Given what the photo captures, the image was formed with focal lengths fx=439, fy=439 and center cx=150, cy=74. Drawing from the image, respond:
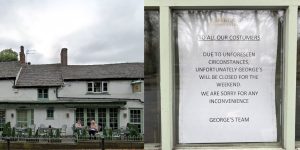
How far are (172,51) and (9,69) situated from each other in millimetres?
1228

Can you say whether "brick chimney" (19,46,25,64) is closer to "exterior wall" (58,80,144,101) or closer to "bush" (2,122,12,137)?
"exterior wall" (58,80,144,101)

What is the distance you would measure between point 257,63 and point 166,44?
2.47ft

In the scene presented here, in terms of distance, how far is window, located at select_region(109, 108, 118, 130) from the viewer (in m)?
3.24

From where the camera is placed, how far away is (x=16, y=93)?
10.5 feet

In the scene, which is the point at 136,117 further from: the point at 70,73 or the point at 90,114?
the point at 70,73

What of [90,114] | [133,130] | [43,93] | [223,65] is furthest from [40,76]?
[223,65]

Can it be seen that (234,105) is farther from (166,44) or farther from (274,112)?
(166,44)

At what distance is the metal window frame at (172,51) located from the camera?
3.36m

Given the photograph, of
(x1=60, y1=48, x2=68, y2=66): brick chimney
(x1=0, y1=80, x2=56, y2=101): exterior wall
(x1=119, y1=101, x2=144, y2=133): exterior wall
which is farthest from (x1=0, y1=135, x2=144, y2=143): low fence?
(x1=60, y1=48, x2=68, y2=66): brick chimney

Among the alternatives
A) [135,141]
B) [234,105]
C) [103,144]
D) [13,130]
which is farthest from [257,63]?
[13,130]

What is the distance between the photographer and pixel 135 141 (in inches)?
134

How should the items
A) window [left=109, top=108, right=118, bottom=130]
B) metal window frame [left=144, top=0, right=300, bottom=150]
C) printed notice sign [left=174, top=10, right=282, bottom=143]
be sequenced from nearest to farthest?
window [left=109, top=108, right=118, bottom=130], metal window frame [left=144, top=0, right=300, bottom=150], printed notice sign [left=174, top=10, right=282, bottom=143]

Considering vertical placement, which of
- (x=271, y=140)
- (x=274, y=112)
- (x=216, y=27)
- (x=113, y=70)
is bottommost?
(x=271, y=140)

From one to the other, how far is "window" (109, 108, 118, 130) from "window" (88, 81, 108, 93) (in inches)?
6.3
